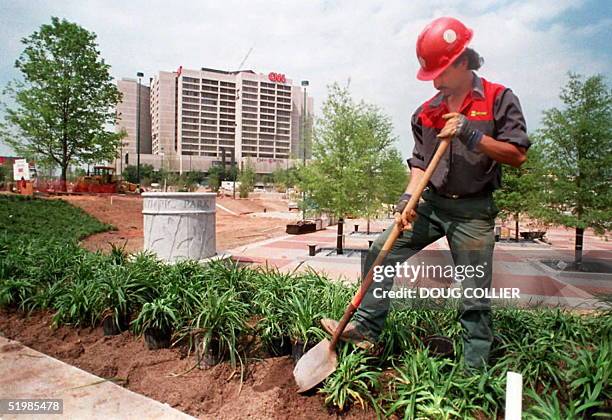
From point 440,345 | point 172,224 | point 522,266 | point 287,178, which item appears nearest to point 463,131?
point 440,345

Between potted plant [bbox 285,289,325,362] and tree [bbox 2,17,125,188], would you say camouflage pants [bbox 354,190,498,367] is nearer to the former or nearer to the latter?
potted plant [bbox 285,289,325,362]

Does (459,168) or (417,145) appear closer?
(459,168)

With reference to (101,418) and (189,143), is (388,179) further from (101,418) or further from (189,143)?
(189,143)

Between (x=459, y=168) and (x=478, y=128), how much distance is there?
0.69 ft

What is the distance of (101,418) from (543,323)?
2.65 meters

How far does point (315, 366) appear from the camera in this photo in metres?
2.04

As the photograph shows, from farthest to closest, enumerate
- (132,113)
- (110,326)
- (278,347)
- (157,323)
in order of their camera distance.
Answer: (132,113), (110,326), (157,323), (278,347)

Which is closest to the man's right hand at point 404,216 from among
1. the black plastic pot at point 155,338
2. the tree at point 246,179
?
the black plastic pot at point 155,338

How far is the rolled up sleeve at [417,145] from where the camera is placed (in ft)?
6.96

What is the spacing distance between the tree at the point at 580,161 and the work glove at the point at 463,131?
14.7ft

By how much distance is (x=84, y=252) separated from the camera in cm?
431

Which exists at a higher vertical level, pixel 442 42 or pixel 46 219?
pixel 442 42

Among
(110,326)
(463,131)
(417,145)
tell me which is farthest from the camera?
(110,326)

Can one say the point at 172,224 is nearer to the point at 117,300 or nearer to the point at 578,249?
the point at 117,300
